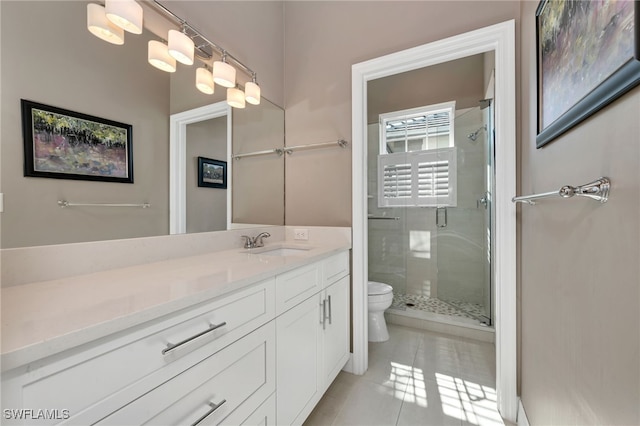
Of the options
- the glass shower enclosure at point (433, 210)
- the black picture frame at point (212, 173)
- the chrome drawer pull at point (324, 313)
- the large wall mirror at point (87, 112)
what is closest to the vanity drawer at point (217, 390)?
the chrome drawer pull at point (324, 313)

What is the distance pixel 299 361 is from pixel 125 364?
0.77 meters

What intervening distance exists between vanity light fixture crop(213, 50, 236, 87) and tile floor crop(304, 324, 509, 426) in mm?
1895

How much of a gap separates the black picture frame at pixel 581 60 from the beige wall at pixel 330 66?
684mm

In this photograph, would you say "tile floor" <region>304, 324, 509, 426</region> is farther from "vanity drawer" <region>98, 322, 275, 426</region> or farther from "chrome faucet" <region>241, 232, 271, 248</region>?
"chrome faucet" <region>241, 232, 271, 248</region>

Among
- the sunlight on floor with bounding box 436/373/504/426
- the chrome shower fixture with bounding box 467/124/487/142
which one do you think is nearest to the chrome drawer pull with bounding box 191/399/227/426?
the sunlight on floor with bounding box 436/373/504/426

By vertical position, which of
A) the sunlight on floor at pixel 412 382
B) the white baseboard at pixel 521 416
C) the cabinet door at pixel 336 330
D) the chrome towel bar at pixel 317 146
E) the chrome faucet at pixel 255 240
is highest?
the chrome towel bar at pixel 317 146

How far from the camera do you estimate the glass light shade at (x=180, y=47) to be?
118 cm

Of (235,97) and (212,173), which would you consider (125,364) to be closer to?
(212,173)

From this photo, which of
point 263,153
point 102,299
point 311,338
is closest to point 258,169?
point 263,153

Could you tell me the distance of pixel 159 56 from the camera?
118 cm

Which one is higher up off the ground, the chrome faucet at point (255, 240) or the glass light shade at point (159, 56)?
the glass light shade at point (159, 56)

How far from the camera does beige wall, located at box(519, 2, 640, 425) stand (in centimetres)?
54

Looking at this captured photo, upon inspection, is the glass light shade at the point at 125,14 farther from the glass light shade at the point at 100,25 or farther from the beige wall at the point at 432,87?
the beige wall at the point at 432,87

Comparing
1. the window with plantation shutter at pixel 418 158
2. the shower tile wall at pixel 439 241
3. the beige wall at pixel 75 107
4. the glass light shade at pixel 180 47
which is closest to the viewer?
the beige wall at pixel 75 107
